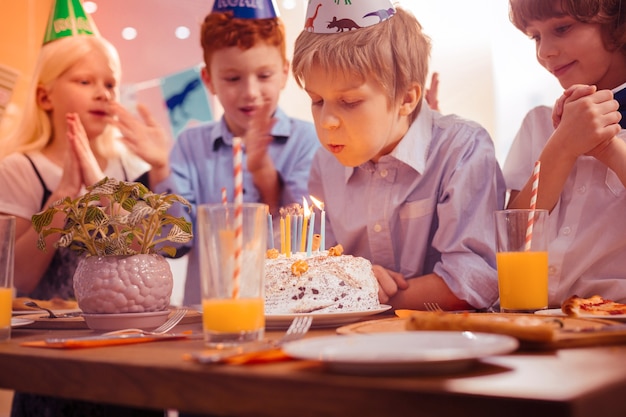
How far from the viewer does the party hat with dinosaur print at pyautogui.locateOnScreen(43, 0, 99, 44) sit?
262 cm

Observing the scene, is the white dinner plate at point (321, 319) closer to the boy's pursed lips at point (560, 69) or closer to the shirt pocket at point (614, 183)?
the shirt pocket at point (614, 183)

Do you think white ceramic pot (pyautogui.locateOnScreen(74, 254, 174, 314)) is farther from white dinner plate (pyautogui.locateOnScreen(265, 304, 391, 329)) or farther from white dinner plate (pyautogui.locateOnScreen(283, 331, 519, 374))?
white dinner plate (pyautogui.locateOnScreen(283, 331, 519, 374))

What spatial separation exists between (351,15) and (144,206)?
0.81 metres

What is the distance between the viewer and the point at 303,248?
143 cm

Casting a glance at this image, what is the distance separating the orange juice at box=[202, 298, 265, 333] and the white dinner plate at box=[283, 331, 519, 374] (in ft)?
0.47

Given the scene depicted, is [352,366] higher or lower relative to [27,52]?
lower

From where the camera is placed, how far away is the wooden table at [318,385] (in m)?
0.58

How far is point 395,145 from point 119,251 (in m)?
0.85

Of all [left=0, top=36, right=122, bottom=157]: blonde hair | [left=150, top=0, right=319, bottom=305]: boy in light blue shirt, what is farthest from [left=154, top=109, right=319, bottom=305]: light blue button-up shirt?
[left=0, top=36, right=122, bottom=157]: blonde hair

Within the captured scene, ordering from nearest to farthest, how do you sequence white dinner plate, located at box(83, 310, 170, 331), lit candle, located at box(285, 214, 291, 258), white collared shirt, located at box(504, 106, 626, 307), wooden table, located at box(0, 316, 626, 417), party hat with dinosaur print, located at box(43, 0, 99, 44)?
wooden table, located at box(0, 316, 626, 417) → white dinner plate, located at box(83, 310, 170, 331) → lit candle, located at box(285, 214, 291, 258) → white collared shirt, located at box(504, 106, 626, 307) → party hat with dinosaur print, located at box(43, 0, 99, 44)

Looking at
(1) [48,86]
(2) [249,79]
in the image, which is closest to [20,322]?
(2) [249,79]

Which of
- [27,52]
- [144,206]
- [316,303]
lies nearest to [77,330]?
[144,206]

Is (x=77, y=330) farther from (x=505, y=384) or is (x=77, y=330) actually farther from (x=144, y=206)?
(x=505, y=384)

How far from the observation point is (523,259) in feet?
4.35
